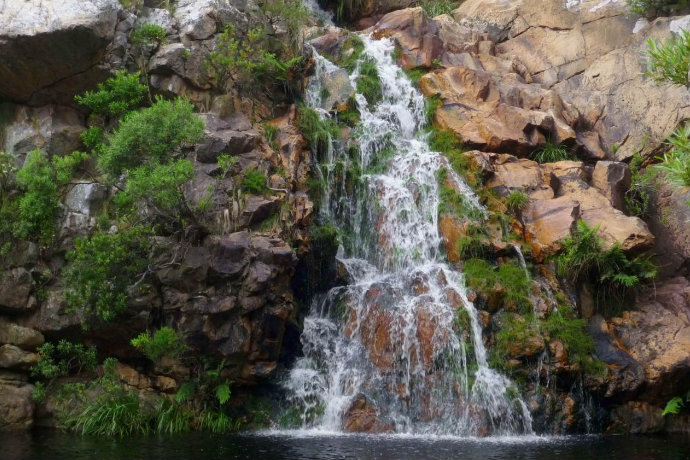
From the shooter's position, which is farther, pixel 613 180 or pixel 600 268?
pixel 613 180

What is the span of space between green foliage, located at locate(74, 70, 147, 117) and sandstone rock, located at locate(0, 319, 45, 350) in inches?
224

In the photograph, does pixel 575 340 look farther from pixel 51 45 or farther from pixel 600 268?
pixel 51 45

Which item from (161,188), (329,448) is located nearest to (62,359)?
(161,188)

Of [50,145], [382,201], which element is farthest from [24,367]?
[382,201]

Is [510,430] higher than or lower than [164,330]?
lower

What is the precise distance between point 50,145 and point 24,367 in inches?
214

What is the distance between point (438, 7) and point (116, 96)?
1427cm

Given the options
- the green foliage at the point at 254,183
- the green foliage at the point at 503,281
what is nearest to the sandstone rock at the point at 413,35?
the green foliage at the point at 254,183

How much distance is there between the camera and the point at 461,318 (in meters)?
14.6

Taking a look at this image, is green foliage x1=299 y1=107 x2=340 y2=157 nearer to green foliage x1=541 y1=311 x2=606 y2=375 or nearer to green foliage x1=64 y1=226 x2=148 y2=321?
green foliage x1=64 y1=226 x2=148 y2=321

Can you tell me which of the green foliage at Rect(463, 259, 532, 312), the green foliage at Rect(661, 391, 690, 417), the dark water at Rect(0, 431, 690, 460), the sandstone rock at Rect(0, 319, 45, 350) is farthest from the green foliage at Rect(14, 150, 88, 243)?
the green foliage at Rect(661, 391, 690, 417)

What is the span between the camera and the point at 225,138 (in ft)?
53.3

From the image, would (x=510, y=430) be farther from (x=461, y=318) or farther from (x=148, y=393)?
(x=148, y=393)

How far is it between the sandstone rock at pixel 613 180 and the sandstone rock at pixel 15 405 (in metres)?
14.9
